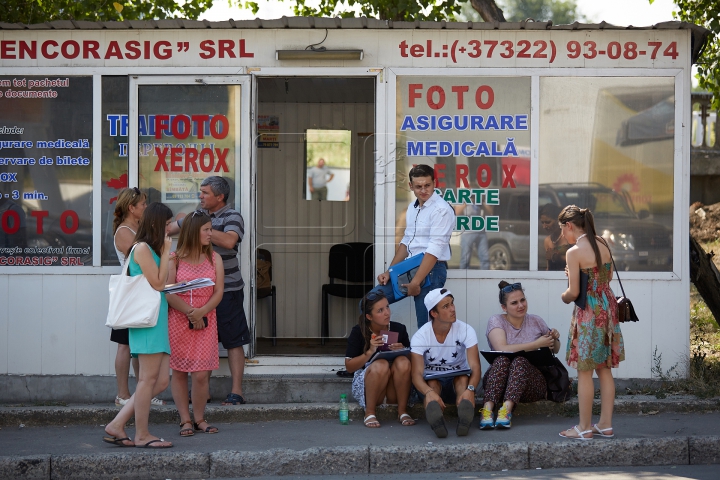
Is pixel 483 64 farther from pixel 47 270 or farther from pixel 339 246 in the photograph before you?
pixel 47 270

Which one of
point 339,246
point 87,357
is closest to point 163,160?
point 87,357

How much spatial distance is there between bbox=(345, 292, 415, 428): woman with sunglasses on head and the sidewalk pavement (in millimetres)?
219

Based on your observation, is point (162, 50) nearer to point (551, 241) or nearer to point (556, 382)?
point (551, 241)

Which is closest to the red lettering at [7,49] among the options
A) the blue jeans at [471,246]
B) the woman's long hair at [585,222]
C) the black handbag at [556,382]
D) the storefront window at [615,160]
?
the blue jeans at [471,246]

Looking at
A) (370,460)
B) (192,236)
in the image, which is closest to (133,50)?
(192,236)

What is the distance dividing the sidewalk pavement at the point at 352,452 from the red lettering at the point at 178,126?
244 cm

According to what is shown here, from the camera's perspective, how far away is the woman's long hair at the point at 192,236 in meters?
5.96

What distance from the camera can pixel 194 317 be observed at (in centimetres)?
596

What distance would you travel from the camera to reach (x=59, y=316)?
7004 millimetres

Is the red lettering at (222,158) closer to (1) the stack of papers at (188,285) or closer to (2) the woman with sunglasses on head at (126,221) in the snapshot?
(2) the woman with sunglasses on head at (126,221)

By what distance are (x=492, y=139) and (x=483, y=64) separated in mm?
619

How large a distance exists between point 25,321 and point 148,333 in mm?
1973

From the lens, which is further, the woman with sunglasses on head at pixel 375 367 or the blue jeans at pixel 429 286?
the blue jeans at pixel 429 286

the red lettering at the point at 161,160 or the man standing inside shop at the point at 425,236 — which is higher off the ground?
the red lettering at the point at 161,160
